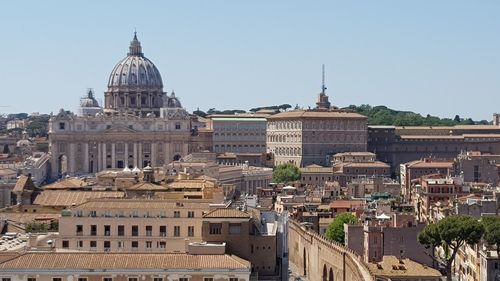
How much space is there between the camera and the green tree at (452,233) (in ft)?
166

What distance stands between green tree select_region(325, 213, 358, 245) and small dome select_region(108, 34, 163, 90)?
340 feet

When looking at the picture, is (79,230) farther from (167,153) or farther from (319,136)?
(167,153)

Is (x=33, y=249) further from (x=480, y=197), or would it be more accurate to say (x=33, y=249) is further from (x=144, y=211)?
(x=480, y=197)

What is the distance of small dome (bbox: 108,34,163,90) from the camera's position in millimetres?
163750

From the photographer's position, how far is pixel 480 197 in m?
66.6

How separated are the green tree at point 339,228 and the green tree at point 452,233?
810cm

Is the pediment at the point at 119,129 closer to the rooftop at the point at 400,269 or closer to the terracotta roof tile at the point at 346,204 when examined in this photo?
the terracotta roof tile at the point at 346,204

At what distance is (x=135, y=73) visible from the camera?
538ft

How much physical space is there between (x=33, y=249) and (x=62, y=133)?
4240 inches

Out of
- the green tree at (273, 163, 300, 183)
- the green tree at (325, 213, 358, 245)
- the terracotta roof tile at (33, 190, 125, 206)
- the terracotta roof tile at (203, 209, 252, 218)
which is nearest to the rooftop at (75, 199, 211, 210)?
the terracotta roof tile at (203, 209, 252, 218)

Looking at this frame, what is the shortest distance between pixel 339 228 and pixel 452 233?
415 inches

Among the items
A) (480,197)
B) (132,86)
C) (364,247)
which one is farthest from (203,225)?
(132,86)

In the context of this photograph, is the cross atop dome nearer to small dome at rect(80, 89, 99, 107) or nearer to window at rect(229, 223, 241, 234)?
small dome at rect(80, 89, 99, 107)

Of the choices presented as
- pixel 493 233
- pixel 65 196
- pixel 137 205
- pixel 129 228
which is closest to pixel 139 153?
pixel 65 196
